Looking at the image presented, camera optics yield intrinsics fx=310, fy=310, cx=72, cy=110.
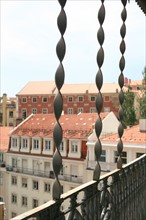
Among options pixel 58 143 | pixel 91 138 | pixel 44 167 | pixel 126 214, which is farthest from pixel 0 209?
pixel 44 167

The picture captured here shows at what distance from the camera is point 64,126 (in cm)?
1836

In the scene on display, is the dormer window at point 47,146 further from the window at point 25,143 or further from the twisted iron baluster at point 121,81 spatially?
the twisted iron baluster at point 121,81

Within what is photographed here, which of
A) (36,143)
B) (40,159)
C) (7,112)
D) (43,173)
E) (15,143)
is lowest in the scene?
(43,173)

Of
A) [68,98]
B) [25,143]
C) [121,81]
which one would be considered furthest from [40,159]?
[68,98]

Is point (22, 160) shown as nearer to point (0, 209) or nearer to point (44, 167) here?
point (44, 167)

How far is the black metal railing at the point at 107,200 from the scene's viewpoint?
2.76 feet

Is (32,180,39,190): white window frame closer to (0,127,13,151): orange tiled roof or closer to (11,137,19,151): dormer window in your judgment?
(11,137,19,151): dormer window

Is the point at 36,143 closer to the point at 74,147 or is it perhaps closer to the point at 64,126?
the point at 64,126

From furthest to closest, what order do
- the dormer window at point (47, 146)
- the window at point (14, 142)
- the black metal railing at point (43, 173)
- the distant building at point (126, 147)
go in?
1. the window at point (14, 142)
2. the dormer window at point (47, 146)
3. the black metal railing at point (43, 173)
4. the distant building at point (126, 147)

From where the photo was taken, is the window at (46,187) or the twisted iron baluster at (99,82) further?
the window at (46,187)

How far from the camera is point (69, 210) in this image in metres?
0.94

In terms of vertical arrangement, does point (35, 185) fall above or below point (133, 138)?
below

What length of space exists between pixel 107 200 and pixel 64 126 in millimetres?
17096

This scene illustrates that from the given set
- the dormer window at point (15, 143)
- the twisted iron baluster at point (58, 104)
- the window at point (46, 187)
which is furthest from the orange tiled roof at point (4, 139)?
the twisted iron baluster at point (58, 104)
